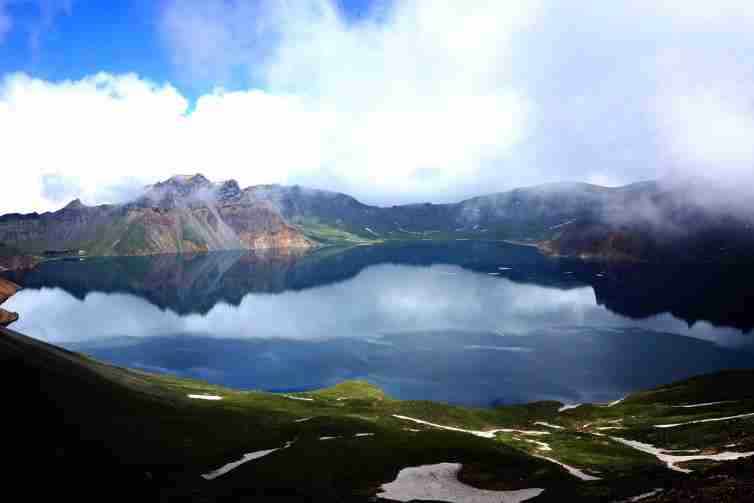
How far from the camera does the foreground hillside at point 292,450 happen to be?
137ft

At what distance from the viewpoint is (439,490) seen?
4875 cm

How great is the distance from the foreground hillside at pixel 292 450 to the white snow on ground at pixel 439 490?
254 mm

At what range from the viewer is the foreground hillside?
4184cm

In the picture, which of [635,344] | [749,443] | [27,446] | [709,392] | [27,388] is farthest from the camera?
[635,344]

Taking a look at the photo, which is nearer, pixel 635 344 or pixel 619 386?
pixel 619 386

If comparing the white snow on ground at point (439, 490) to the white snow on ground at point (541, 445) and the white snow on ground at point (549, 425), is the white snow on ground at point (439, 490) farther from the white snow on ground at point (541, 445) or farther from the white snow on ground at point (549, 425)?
the white snow on ground at point (549, 425)

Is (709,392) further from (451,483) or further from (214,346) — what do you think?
(214,346)

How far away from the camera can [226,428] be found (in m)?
66.3

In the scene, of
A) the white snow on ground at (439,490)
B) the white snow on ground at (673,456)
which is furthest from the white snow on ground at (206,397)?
the white snow on ground at (673,456)

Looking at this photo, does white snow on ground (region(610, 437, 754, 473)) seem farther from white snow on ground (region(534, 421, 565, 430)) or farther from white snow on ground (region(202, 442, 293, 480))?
white snow on ground (region(202, 442, 293, 480))

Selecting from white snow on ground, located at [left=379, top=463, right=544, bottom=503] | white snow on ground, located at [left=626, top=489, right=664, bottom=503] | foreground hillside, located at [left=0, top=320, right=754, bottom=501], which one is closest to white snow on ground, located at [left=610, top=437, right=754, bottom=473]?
foreground hillside, located at [left=0, top=320, right=754, bottom=501]

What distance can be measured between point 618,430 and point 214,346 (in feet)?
476

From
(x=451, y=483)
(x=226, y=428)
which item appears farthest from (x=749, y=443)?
(x=226, y=428)

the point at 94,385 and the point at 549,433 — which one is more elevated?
the point at 94,385
